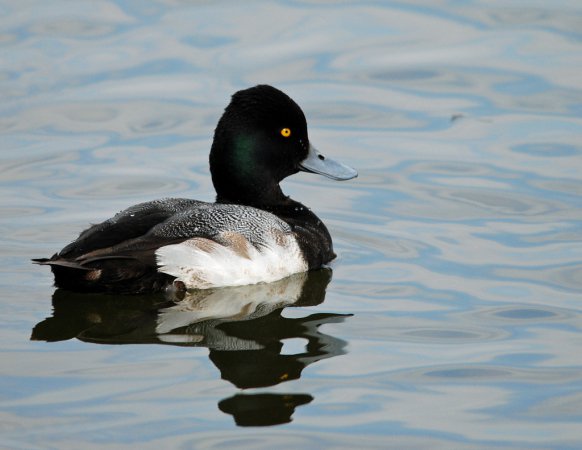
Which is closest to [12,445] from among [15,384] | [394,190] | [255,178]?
[15,384]

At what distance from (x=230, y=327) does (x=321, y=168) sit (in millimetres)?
2237

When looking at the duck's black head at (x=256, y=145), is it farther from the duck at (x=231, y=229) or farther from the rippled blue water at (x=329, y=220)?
the rippled blue water at (x=329, y=220)

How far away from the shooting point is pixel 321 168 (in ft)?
31.0

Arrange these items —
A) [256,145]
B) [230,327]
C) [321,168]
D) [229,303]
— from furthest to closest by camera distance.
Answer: [321,168] < [256,145] < [229,303] < [230,327]

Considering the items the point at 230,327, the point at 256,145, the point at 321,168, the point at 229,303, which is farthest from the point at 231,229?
the point at 321,168

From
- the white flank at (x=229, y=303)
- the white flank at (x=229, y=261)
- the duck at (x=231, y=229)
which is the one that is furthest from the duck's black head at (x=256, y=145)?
the white flank at (x=229, y=303)

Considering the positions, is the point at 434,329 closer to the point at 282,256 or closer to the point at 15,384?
the point at 282,256

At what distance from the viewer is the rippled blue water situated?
632cm

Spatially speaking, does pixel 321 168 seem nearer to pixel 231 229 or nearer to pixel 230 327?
pixel 231 229

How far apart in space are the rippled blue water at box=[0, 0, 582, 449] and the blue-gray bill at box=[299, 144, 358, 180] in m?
0.38

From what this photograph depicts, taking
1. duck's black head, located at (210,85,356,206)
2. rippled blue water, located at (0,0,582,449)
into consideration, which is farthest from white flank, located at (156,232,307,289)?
duck's black head, located at (210,85,356,206)

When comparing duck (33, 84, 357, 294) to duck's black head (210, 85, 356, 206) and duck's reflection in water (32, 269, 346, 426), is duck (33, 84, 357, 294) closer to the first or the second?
duck's black head (210, 85, 356, 206)

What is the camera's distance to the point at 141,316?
7684 millimetres

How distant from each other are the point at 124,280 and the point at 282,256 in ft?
4.07
